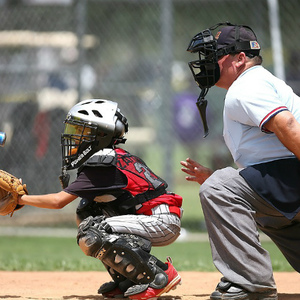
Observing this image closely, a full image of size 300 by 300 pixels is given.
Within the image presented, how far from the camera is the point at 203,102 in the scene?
14.9 ft

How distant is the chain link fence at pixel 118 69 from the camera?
389 inches

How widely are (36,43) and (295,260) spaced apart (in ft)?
22.9

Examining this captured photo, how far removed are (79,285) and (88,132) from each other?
5.01 feet

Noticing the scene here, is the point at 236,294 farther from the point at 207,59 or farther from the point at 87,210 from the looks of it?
the point at 207,59

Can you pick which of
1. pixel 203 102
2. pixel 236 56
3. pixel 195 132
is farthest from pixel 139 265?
pixel 195 132

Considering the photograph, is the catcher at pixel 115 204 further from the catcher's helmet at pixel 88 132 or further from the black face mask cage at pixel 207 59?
the black face mask cage at pixel 207 59

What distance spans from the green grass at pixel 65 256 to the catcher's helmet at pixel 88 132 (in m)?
2.43

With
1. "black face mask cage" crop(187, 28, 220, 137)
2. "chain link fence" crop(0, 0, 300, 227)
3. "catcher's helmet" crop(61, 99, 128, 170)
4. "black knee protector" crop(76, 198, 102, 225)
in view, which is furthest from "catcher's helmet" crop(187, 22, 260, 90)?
"chain link fence" crop(0, 0, 300, 227)

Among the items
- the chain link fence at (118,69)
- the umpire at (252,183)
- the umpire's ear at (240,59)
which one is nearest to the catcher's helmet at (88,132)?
the umpire at (252,183)

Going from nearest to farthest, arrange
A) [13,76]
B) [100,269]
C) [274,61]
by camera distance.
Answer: [100,269] < [274,61] < [13,76]

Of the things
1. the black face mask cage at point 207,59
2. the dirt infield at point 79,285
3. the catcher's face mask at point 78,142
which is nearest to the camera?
the black face mask cage at point 207,59

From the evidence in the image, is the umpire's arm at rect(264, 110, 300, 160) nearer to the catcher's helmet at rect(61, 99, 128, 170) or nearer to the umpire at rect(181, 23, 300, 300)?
the umpire at rect(181, 23, 300, 300)

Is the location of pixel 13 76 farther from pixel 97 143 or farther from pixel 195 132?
pixel 97 143

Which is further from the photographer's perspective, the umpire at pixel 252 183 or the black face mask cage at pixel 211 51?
the black face mask cage at pixel 211 51
